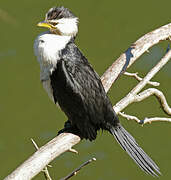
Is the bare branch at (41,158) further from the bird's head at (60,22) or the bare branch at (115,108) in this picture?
the bird's head at (60,22)

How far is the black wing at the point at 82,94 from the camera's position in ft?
12.1

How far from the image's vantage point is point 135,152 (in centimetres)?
374

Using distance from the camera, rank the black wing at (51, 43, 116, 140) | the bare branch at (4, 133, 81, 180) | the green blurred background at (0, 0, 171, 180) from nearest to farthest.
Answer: the bare branch at (4, 133, 81, 180)
the black wing at (51, 43, 116, 140)
the green blurred background at (0, 0, 171, 180)

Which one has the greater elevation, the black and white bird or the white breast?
the white breast

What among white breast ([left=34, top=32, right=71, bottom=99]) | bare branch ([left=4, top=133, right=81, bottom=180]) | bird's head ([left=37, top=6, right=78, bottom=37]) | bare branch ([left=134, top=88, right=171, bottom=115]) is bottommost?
bare branch ([left=134, top=88, right=171, bottom=115])

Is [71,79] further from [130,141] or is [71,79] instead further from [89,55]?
[89,55]

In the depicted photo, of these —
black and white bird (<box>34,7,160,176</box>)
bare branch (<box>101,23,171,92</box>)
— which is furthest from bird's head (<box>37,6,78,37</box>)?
bare branch (<box>101,23,171,92</box>)

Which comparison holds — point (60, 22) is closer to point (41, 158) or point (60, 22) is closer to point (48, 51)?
point (48, 51)

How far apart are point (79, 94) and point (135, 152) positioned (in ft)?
1.82

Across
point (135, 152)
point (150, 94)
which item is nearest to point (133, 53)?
point (150, 94)

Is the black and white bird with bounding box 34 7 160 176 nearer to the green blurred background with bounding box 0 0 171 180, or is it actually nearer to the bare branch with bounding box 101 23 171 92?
the bare branch with bounding box 101 23 171 92

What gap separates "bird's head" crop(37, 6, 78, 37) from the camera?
388 centimetres

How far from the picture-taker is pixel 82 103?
3693mm

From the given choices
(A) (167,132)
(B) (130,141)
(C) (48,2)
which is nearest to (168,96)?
(A) (167,132)
